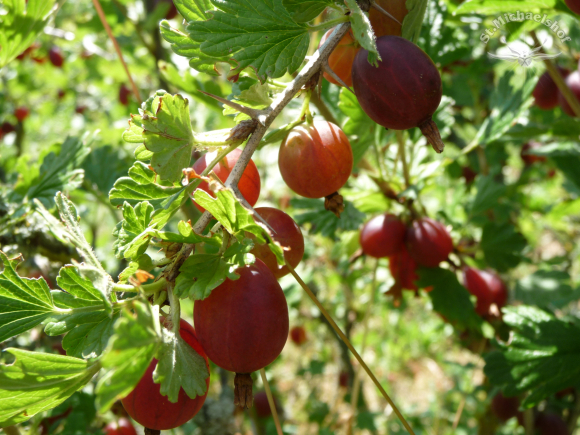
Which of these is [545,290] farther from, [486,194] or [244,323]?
[244,323]

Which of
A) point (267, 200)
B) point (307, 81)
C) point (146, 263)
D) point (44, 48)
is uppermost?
point (307, 81)

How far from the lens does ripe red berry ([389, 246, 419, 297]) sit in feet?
3.57

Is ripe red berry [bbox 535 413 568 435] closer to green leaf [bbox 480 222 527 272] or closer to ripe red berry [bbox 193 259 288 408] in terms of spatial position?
green leaf [bbox 480 222 527 272]

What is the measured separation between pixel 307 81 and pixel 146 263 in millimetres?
283

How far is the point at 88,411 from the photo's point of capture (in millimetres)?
1156

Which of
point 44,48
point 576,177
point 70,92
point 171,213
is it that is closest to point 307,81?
point 171,213

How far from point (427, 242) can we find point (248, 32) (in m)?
0.62

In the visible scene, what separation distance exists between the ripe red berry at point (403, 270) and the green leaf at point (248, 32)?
641 millimetres

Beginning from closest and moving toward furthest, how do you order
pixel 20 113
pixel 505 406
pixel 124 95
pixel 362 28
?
pixel 362 28 < pixel 505 406 < pixel 124 95 < pixel 20 113

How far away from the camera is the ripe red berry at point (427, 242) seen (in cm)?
99

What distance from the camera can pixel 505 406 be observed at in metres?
1.33

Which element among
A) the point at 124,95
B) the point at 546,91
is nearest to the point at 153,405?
the point at 546,91

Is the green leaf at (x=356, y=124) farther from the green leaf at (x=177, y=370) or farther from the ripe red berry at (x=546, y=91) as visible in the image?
the ripe red berry at (x=546, y=91)

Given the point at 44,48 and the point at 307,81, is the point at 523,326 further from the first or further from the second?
the point at 44,48
